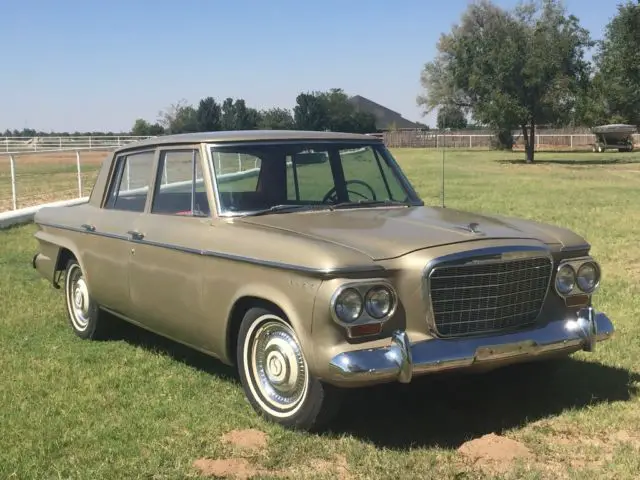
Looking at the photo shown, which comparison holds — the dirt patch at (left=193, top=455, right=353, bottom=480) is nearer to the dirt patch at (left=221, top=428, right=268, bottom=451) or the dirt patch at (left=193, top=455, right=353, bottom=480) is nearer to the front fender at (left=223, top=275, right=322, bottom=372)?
the dirt patch at (left=221, top=428, right=268, bottom=451)

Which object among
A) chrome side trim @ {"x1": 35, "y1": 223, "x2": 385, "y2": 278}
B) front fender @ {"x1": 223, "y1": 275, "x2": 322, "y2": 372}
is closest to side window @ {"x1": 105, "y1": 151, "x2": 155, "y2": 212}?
chrome side trim @ {"x1": 35, "y1": 223, "x2": 385, "y2": 278}

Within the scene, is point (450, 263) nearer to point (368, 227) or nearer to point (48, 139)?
point (368, 227)

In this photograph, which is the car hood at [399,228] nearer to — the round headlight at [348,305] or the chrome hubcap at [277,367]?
the round headlight at [348,305]

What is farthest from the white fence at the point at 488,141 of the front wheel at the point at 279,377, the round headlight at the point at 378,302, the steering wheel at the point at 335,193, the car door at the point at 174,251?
the round headlight at the point at 378,302

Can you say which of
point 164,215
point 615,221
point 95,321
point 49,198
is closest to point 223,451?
point 164,215

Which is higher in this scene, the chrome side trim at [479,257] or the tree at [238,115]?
the tree at [238,115]

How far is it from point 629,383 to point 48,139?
52.8 m

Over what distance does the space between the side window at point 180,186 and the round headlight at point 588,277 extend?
7.37 ft

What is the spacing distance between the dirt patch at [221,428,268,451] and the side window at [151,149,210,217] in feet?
4.50

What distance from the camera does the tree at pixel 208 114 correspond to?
2918 inches

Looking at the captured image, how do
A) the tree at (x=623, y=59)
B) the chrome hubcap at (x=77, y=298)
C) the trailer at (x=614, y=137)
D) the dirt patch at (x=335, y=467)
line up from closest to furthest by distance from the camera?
the dirt patch at (x=335, y=467), the chrome hubcap at (x=77, y=298), the tree at (x=623, y=59), the trailer at (x=614, y=137)

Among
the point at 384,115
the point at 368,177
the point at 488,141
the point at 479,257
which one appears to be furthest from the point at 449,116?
the point at 479,257

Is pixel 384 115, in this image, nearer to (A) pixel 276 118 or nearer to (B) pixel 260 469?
(A) pixel 276 118

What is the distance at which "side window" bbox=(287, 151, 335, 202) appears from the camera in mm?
4953
